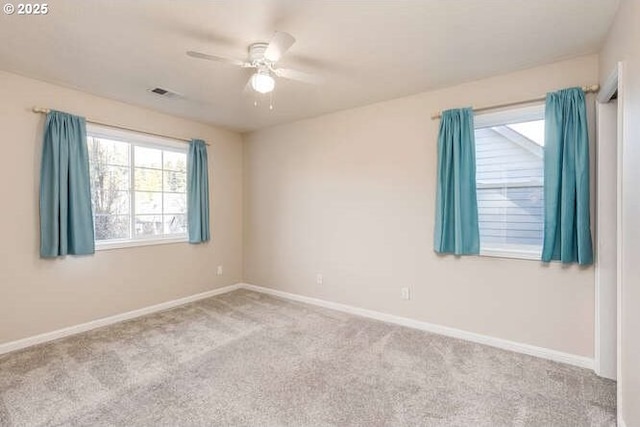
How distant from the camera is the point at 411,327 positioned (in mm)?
3432

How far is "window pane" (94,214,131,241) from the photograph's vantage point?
3.53 m

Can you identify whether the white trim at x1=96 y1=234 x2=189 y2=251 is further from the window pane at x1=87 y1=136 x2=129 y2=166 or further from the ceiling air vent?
the ceiling air vent

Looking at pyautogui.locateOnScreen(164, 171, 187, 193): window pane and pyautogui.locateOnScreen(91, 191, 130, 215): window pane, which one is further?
pyautogui.locateOnScreen(164, 171, 187, 193): window pane

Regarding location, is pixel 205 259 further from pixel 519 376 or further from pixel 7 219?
pixel 519 376

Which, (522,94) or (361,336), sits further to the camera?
(361,336)

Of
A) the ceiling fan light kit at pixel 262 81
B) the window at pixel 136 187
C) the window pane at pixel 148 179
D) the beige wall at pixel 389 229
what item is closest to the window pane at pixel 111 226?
the window at pixel 136 187

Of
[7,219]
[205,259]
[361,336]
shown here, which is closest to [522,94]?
[361,336]

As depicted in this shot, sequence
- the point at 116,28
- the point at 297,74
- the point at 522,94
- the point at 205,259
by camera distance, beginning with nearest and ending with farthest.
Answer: the point at 116,28, the point at 297,74, the point at 522,94, the point at 205,259

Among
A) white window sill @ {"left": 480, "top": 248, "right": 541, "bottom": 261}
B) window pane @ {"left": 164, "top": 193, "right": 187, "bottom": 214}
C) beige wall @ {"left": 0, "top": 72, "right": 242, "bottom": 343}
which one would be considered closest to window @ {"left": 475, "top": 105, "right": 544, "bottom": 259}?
white window sill @ {"left": 480, "top": 248, "right": 541, "bottom": 261}

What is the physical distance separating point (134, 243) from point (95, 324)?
95cm

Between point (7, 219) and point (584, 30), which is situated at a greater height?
point (584, 30)

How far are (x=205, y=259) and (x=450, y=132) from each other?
3.63 metres

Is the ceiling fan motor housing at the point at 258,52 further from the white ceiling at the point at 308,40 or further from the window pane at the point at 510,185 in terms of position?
the window pane at the point at 510,185

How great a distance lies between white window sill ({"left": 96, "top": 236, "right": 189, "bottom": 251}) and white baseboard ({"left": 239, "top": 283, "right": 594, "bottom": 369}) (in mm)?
1714
